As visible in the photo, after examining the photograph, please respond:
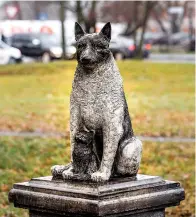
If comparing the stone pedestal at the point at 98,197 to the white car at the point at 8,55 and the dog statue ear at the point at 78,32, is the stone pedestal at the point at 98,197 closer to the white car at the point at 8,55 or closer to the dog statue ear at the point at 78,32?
the dog statue ear at the point at 78,32

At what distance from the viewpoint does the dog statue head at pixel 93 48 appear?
21.7ft

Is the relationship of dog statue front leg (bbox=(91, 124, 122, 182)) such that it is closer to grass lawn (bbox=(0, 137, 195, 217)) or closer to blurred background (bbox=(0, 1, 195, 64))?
grass lawn (bbox=(0, 137, 195, 217))

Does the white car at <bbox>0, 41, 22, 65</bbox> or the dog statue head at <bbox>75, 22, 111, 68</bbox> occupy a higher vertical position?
the dog statue head at <bbox>75, 22, 111, 68</bbox>

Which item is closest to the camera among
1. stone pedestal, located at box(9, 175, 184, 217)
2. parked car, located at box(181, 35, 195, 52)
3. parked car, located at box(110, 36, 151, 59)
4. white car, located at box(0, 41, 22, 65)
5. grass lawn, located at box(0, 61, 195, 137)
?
stone pedestal, located at box(9, 175, 184, 217)

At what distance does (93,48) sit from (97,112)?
1.52 feet

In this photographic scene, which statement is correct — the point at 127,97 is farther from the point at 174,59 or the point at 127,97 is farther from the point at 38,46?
the point at 38,46

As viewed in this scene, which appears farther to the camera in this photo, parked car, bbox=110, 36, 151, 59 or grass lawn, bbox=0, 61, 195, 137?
parked car, bbox=110, 36, 151, 59

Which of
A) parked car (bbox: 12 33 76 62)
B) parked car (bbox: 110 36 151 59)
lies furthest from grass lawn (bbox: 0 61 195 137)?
parked car (bbox: 12 33 76 62)

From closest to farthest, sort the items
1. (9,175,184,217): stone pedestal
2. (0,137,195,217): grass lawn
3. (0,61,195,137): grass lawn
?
(9,175,184,217): stone pedestal → (0,137,195,217): grass lawn → (0,61,195,137): grass lawn

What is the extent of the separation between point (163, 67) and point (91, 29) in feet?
25.7

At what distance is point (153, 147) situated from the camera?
14547mm

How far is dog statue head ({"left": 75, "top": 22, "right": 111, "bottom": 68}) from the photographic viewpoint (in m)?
6.62

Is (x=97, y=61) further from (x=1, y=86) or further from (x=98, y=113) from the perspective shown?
(x=1, y=86)

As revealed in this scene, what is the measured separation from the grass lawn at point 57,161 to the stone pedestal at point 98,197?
13.0 ft
